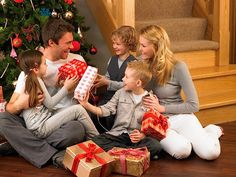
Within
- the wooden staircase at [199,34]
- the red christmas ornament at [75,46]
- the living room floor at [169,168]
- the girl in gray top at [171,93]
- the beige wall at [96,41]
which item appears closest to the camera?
the living room floor at [169,168]

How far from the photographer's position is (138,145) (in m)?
2.69

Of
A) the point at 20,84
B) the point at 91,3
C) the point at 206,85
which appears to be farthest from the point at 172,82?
the point at 91,3

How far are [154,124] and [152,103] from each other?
200 mm

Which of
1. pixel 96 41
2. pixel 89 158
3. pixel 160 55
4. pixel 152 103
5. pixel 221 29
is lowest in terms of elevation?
pixel 89 158

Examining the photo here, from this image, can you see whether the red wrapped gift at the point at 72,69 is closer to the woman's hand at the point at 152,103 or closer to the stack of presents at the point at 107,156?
the stack of presents at the point at 107,156

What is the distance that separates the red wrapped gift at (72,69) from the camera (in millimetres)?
2759

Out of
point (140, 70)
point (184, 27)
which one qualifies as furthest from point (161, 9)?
point (140, 70)

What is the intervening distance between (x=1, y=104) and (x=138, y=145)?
3.02 ft

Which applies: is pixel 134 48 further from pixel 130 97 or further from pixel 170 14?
→ pixel 170 14

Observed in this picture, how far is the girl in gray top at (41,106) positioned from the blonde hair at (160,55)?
52 cm

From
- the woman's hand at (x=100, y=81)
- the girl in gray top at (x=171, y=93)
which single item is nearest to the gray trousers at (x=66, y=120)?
the woman's hand at (x=100, y=81)

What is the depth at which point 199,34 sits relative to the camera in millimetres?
4027

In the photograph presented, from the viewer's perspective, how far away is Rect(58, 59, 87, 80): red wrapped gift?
2.76m

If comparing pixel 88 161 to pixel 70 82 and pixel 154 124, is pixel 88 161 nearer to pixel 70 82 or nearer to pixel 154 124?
pixel 154 124
